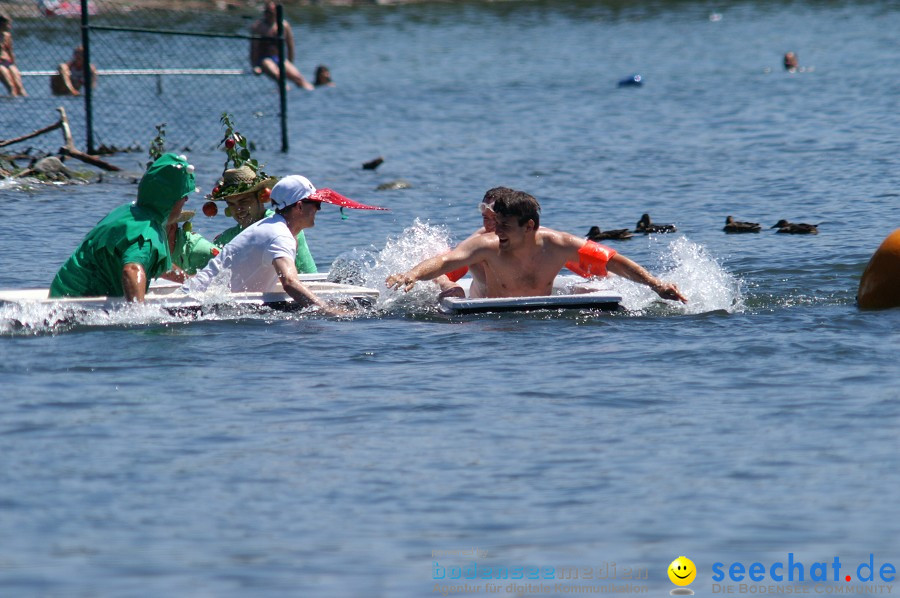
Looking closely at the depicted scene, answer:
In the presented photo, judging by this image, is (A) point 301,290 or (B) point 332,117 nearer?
(A) point 301,290

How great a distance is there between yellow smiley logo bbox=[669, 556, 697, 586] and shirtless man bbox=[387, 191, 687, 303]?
15.9ft

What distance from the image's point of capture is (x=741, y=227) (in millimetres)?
15172

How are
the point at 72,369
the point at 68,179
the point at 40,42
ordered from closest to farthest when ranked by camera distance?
the point at 72,369, the point at 68,179, the point at 40,42

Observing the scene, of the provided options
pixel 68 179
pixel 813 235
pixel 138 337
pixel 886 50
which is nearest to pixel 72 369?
pixel 138 337

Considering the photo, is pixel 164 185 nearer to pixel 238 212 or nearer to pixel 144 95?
pixel 238 212

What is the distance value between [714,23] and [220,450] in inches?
1926

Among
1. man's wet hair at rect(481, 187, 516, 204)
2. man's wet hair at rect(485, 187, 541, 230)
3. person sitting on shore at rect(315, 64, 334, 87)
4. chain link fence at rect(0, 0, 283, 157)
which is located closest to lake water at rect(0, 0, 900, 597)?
man's wet hair at rect(485, 187, 541, 230)

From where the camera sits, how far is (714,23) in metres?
53.8

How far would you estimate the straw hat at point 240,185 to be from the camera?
11453 mm

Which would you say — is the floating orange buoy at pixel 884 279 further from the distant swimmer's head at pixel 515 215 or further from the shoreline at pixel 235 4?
the shoreline at pixel 235 4

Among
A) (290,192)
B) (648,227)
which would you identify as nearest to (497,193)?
(290,192)

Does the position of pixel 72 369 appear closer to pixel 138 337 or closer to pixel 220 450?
pixel 138 337

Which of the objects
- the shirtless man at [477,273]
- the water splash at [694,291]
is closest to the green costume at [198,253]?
the shirtless man at [477,273]

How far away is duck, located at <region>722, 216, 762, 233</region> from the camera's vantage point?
15172 millimetres
